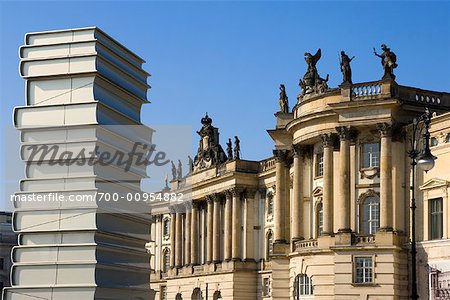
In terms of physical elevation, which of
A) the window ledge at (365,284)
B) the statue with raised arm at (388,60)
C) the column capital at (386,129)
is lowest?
the window ledge at (365,284)

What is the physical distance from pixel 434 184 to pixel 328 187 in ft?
28.5

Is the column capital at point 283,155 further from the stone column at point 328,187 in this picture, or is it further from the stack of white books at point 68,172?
the stack of white books at point 68,172

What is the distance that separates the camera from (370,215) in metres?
61.8

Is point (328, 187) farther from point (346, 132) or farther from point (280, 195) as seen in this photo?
point (280, 195)

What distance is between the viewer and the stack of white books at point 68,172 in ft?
124

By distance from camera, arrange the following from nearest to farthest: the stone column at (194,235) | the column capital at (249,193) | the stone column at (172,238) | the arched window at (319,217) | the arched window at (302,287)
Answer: the arched window at (302,287), the arched window at (319,217), the column capital at (249,193), the stone column at (194,235), the stone column at (172,238)

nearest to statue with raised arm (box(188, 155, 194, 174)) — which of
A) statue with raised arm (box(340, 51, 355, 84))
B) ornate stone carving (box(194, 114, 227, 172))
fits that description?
ornate stone carving (box(194, 114, 227, 172))

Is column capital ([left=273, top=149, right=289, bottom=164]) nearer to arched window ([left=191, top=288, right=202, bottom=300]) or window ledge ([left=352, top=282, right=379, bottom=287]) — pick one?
window ledge ([left=352, top=282, right=379, bottom=287])

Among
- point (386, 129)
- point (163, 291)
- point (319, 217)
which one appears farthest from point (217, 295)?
point (386, 129)

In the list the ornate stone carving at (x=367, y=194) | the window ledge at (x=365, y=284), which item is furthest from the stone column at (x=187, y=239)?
the window ledge at (x=365, y=284)

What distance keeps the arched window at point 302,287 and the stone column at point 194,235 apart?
28853mm

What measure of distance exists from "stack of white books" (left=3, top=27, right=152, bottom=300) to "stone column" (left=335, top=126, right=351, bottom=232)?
24.5 m

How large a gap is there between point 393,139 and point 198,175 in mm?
37887

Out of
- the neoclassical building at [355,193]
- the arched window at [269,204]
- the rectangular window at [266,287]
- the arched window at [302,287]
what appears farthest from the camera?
the arched window at [269,204]
